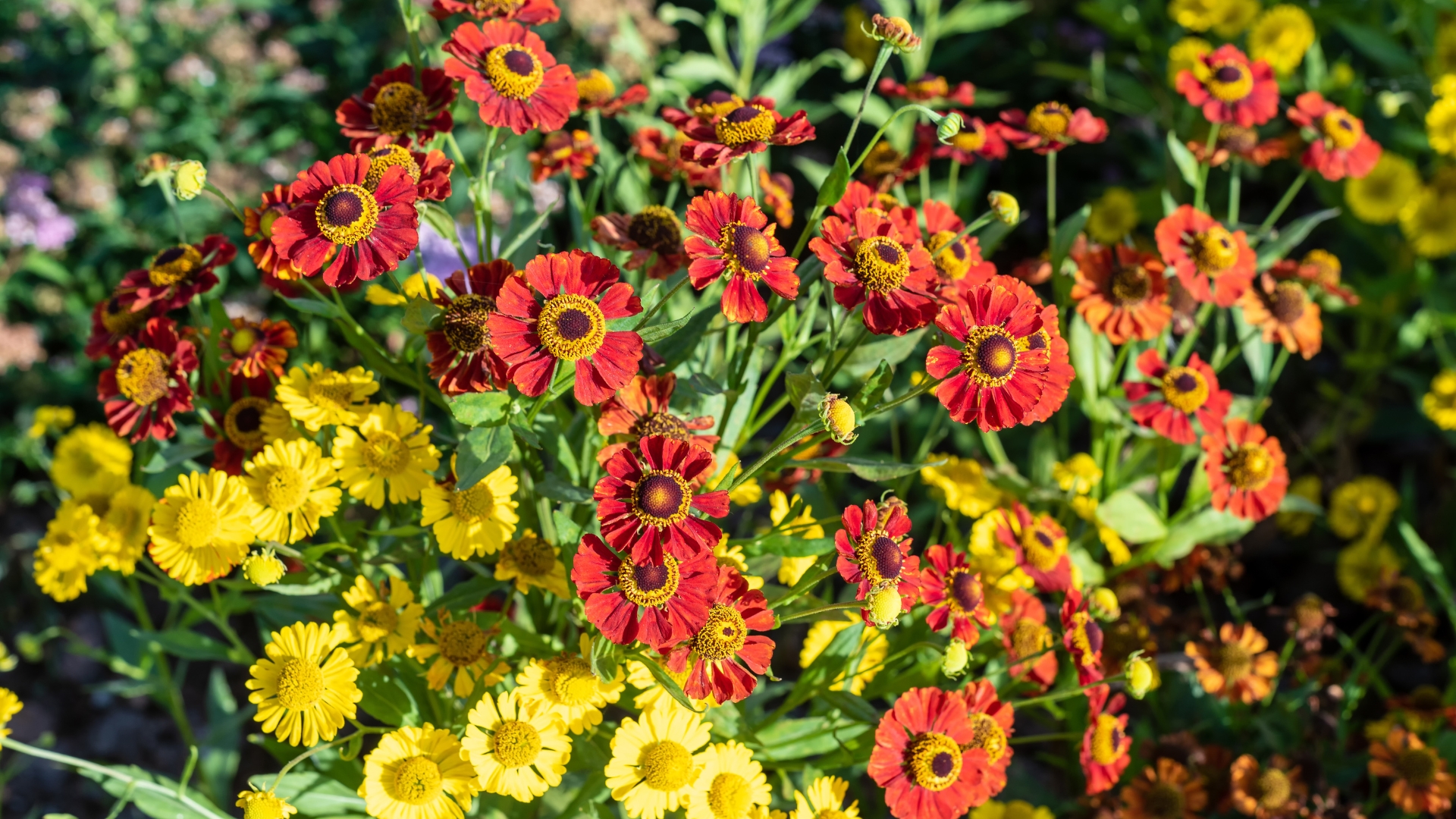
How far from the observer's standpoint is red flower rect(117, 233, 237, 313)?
133 centimetres

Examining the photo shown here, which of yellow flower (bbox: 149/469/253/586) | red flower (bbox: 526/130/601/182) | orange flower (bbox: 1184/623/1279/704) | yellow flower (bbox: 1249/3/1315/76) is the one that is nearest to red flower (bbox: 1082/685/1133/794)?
orange flower (bbox: 1184/623/1279/704)

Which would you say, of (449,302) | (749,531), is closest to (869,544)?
(449,302)

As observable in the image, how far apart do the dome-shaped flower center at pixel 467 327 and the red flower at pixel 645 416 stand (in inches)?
6.4

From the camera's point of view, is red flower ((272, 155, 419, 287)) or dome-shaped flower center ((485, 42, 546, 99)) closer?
red flower ((272, 155, 419, 287))

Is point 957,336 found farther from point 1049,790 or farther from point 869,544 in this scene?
point 1049,790

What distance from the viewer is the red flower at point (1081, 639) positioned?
4.50 feet

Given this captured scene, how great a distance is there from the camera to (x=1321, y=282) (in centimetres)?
176

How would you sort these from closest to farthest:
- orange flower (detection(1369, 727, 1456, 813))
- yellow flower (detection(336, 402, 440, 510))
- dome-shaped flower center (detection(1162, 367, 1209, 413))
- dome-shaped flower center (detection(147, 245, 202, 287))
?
yellow flower (detection(336, 402, 440, 510))
dome-shaped flower center (detection(147, 245, 202, 287))
dome-shaped flower center (detection(1162, 367, 1209, 413))
orange flower (detection(1369, 727, 1456, 813))

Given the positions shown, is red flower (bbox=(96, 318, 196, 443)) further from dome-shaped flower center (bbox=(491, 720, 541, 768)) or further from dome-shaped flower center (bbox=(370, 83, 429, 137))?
dome-shaped flower center (bbox=(491, 720, 541, 768))


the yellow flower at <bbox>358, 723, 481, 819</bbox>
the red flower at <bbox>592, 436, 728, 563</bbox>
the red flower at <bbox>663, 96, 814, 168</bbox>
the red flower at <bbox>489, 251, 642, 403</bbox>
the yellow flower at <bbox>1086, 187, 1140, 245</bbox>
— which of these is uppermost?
the red flower at <bbox>663, 96, 814, 168</bbox>

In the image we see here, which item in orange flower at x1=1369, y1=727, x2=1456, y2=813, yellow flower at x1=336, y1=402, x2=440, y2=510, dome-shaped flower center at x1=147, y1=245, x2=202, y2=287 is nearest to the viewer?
yellow flower at x1=336, y1=402, x2=440, y2=510

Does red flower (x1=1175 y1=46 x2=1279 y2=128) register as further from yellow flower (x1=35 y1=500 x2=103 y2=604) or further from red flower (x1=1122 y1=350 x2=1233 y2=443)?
yellow flower (x1=35 y1=500 x2=103 y2=604)

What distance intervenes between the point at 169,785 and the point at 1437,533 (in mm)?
2725

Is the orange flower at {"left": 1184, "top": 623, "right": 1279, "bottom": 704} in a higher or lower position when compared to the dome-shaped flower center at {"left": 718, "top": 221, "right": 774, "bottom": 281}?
lower
